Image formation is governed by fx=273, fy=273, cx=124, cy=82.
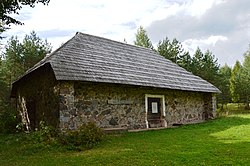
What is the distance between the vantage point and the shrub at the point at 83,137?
8602mm

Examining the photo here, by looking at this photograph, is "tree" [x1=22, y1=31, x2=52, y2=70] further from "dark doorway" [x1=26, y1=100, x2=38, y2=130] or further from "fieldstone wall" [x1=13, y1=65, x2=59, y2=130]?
"dark doorway" [x1=26, y1=100, x2=38, y2=130]

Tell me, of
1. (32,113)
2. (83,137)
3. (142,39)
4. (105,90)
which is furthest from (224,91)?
(83,137)

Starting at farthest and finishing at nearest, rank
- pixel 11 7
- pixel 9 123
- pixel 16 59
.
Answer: pixel 16 59 → pixel 9 123 → pixel 11 7

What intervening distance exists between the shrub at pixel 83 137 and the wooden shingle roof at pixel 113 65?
1.95 m

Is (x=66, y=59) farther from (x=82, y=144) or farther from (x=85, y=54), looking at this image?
(x=82, y=144)

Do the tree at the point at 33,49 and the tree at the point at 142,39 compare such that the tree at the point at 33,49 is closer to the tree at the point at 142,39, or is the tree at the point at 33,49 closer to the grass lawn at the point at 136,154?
the tree at the point at 142,39

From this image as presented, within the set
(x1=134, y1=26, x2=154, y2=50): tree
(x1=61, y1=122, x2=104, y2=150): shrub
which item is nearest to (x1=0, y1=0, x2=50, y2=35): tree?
(x1=61, y1=122, x2=104, y2=150): shrub

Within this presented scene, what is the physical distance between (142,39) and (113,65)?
24079 millimetres

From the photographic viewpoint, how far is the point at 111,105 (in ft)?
38.3

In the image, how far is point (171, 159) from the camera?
6.27 metres

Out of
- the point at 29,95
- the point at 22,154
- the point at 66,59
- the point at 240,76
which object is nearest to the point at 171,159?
the point at 22,154

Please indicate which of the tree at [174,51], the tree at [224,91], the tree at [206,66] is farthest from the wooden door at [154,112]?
the tree at [224,91]

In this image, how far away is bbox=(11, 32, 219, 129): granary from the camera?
33.8ft

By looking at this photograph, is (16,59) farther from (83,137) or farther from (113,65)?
(83,137)
